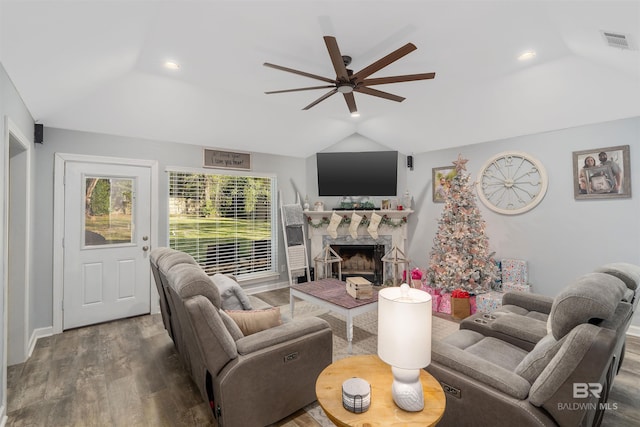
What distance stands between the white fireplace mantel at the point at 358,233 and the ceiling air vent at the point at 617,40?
3430 millimetres

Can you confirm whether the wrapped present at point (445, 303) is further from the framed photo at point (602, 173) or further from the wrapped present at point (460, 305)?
the framed photo at point (602, 173)

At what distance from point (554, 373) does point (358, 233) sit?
A: 14.1 feet

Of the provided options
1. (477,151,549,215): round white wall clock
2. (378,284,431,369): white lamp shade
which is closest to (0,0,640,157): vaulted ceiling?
(477,151,549,215): round white wall clock

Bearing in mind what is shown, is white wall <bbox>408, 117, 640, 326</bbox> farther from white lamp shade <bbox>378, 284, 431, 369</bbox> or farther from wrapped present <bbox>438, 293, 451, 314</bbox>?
white lamp shade <bbox>378, 284, 431, 369</bbox>

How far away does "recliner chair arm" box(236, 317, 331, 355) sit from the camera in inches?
72.1

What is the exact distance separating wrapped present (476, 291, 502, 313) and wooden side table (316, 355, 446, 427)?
8.77 feet

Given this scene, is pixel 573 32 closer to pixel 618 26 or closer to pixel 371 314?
pixel 618 26

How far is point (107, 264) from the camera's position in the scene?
3811mm

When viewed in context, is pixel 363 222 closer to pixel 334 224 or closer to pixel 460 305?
pixel 334 224

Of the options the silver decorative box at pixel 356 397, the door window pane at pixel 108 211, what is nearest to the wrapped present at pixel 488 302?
the silver decorative box at pixel 356 397

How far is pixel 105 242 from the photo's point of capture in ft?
12.5

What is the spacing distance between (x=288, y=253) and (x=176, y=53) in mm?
3447

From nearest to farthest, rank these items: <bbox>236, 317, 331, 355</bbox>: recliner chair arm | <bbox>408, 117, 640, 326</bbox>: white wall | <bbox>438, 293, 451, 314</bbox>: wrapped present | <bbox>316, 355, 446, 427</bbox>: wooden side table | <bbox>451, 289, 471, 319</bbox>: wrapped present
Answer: <bbox>316, 355, 446, 427</bbox>: wooden side table
<bbox>236, 317, 331, 355</bbox>: recliner chair arm
<bbox>408, 117, 640, 326</bbox>: white wall
<bbox>451, 289, 471, 319</bbox>: wrapped present
<bbox>438, 293, 451, 314</bbox>: wrapped present

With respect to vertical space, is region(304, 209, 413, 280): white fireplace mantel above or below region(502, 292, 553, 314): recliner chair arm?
above
